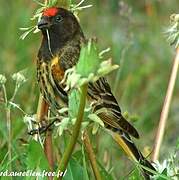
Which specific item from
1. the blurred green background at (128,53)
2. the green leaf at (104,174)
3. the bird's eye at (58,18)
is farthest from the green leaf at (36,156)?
the blurred green background at (128,53)

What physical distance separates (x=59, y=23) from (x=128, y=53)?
2732 mm

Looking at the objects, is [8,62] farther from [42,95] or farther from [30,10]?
[42,95]

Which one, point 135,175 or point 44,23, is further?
point 44,23

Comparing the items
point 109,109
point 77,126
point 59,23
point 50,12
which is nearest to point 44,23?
point 50,12

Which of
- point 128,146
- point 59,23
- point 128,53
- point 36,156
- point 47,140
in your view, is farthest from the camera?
point 128,53

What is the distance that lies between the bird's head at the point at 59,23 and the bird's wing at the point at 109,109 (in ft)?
1.09

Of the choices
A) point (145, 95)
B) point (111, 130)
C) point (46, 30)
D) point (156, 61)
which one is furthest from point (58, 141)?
point (156, 61)

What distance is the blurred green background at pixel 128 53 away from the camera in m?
5.29

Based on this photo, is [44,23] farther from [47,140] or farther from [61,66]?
[47,140]

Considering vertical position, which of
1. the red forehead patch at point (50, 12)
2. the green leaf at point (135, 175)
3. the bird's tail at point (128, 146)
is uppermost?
the red forehead patch at point (50, 12)

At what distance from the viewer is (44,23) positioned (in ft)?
11.4

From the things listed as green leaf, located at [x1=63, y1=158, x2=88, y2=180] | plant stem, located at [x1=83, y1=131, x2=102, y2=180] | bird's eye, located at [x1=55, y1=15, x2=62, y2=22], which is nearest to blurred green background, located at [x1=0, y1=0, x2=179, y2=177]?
bird's eye, located at [x1=55, y1=15, x2=62, y2=22]

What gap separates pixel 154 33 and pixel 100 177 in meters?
3.84

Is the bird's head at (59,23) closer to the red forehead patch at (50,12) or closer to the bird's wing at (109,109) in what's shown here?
the red forehead patch at (50,12)
